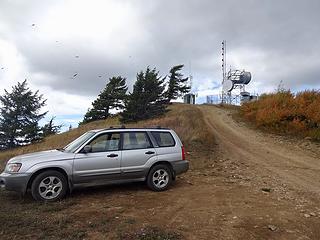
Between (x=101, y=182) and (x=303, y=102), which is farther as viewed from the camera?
(x=303, y=102)

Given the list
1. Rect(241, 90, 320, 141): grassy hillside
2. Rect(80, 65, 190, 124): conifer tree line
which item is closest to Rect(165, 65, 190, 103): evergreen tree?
Rect(80, 65, 190, 124): conifer tree line

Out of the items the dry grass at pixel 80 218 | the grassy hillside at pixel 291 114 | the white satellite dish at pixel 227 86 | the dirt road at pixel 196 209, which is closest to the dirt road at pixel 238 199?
the dirt road at pixel 196 209

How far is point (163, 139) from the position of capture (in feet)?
30.4

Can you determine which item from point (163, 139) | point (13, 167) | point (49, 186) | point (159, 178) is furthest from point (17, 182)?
point (163, 139)

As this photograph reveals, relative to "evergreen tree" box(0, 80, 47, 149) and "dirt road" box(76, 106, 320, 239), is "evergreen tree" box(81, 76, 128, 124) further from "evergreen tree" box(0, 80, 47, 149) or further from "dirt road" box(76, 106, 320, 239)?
"dirt road" box(76, 106, 320, 239)

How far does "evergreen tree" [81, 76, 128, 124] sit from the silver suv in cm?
3629

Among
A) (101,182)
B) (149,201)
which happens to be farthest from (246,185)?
(101,182)

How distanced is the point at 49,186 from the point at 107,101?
3865cm

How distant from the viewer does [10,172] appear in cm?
750

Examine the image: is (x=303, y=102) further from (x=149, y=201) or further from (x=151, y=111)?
(x=151, y=111)

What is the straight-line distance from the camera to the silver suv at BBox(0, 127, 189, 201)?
7.50 m

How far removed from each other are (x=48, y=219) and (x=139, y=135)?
3498 millimetres

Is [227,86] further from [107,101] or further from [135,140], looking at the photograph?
[135,140]

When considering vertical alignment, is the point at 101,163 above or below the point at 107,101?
below
